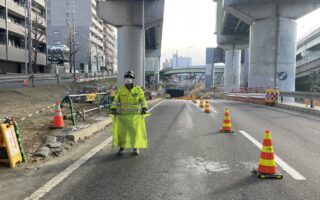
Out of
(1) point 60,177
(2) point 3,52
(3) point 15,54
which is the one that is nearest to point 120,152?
(1) point 60,177

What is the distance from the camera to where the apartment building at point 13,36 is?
170ft

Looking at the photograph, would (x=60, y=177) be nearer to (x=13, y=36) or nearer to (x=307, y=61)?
(x=13, y=36)

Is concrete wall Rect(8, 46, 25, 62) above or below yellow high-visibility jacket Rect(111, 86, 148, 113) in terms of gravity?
above

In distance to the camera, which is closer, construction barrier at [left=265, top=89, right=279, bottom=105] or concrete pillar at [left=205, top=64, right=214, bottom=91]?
construction barrier at [left=265, top=89, right=279, bottom=105]

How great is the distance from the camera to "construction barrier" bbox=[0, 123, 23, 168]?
6.39 metres

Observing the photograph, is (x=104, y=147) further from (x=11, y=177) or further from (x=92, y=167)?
(x=11, y=177)

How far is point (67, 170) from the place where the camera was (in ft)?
20.5

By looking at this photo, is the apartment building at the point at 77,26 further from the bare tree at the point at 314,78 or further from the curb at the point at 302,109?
the curb at the point at 302,109

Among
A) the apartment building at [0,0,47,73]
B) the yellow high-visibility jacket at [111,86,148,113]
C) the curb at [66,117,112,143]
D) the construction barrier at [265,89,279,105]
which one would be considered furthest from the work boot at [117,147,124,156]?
the apartment building at [0,0,47,73]

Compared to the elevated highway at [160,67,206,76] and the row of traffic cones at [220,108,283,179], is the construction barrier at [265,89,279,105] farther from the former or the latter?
the elevated highway at [160,67,206,76]

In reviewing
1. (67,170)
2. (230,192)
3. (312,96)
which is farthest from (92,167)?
(312,96)

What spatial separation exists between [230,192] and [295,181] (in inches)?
48.8

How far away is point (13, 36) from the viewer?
5753 centimetres

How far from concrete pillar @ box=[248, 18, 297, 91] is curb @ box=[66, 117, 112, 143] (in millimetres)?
22432
